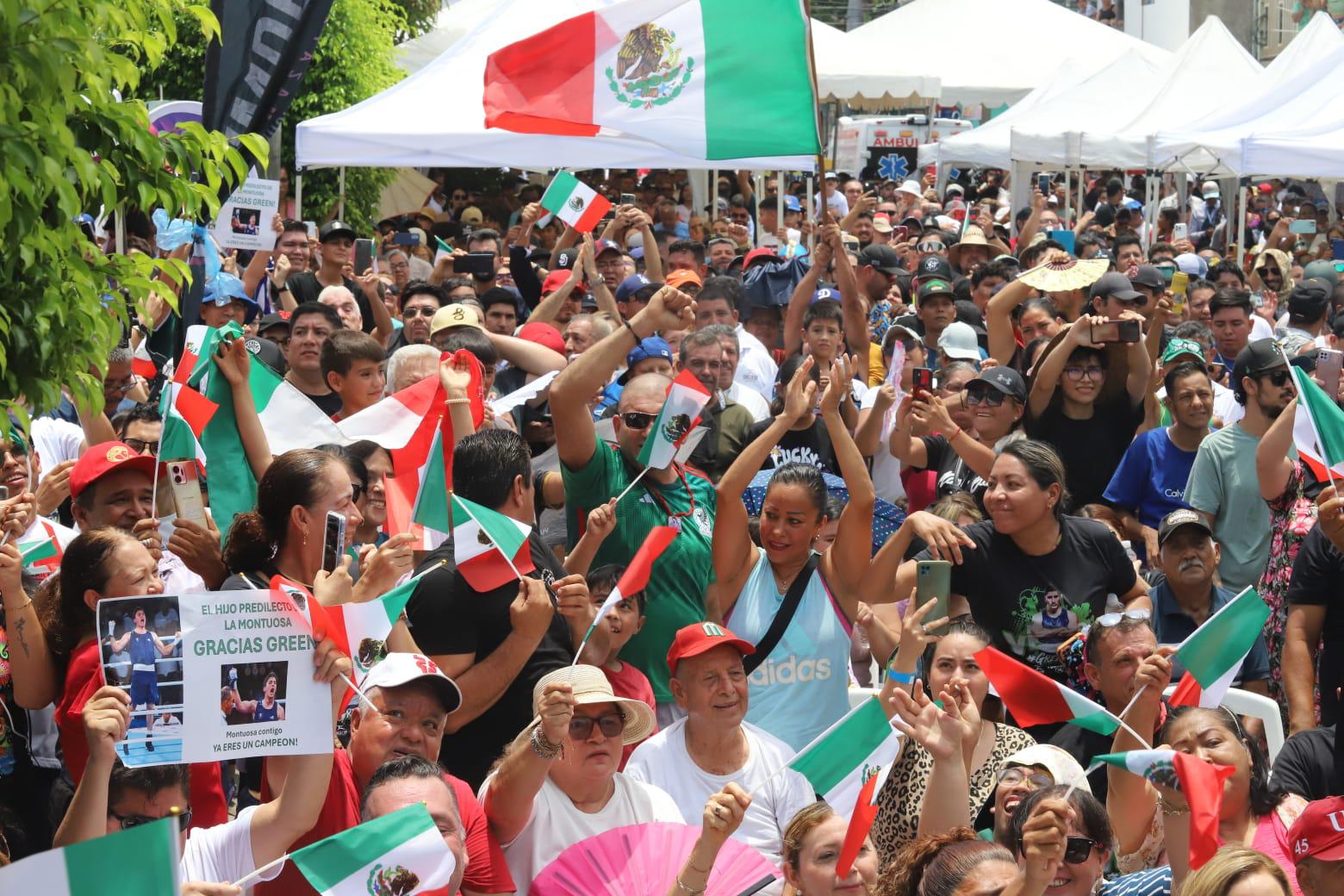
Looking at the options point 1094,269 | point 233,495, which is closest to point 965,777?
point 233,495

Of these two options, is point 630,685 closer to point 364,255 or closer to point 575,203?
point 575,203

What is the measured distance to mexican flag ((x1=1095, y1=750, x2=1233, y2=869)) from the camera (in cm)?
402

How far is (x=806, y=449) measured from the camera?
7488mm

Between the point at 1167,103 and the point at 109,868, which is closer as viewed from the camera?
the point at 109,868

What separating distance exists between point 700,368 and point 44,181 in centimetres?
489

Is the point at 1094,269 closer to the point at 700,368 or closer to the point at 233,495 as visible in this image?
the point at 700,368

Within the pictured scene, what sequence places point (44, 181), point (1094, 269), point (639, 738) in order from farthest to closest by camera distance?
1. point (1094, 269)
2. point (639, 738)
3. point (44, 181)

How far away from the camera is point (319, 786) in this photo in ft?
12.6

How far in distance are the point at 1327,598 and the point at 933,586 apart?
1.56 metres

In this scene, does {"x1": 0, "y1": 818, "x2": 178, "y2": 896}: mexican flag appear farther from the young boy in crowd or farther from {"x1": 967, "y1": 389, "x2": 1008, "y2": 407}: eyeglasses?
{"x1": 967, "y1": 389, "x2": 1008, "y2": 407}: eyeglasses

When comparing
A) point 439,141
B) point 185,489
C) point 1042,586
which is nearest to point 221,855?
point 185,489

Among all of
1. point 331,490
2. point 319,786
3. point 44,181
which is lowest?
point 319,786

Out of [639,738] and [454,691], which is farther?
[639,738]

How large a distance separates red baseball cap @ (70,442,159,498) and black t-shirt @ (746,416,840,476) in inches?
105
